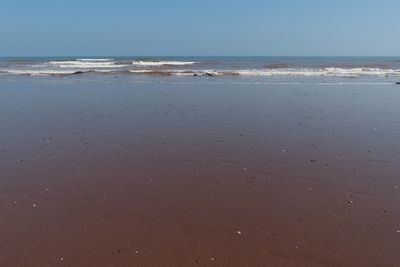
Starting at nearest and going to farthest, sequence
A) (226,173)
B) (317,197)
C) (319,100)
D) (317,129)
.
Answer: (317,197), (226,173), (317,129), (319,100)

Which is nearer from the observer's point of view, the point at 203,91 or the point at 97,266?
the point at 97,266

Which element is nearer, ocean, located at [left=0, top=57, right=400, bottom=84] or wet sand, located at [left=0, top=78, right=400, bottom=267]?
wet sand, located at [left=0, top=78, right=400, bottom=267]

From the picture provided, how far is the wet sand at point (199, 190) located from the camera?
447 cm

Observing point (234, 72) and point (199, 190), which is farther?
point (234, 72)

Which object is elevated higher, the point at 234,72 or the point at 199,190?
the point at 199,190

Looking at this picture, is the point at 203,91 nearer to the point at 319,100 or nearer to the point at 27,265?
the point at 319,100

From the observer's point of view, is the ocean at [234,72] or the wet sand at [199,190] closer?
the wet sand at [199,190]

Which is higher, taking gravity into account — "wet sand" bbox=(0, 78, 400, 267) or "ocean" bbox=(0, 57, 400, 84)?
"wet sand" bbox=(0, 78, 400, 267)

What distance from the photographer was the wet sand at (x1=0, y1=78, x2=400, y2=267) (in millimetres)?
4469

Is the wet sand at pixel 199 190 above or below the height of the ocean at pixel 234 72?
above

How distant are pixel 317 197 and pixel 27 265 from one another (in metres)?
4.19

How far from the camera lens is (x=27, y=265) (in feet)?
13.7

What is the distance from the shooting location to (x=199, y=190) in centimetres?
628

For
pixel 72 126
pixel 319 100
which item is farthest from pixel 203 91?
pixel 72 126
